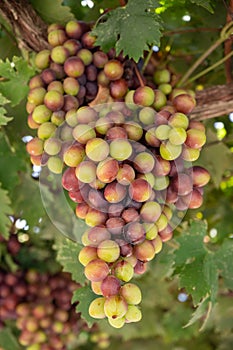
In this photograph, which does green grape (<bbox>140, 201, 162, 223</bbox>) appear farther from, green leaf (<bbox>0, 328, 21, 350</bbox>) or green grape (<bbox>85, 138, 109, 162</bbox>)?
green leaf (<bbox>0, 328, 21, 350</bbox>)

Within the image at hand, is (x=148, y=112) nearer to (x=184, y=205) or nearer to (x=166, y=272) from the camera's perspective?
(x=184, y=205)

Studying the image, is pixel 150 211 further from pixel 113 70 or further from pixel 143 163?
pixel 113 70

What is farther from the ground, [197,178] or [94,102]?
[94,102]

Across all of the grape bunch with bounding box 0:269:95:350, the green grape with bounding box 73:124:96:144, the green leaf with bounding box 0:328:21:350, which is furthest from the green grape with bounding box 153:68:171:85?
the green leaf with bounding box 0:328:21:350

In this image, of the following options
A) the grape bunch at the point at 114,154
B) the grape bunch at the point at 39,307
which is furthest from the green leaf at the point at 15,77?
the grape bunch at the point at 39,307

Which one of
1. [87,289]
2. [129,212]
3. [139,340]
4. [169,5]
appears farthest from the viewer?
[139,340]

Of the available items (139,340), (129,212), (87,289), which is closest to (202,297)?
(87,289)

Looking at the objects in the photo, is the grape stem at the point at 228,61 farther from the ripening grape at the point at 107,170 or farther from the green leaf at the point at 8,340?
the green leaf at the point at 8,340
